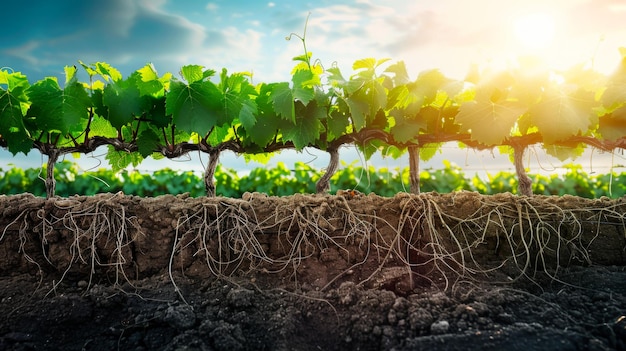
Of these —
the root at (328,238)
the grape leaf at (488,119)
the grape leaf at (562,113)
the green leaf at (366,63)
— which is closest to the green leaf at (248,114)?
the root at (328,238)

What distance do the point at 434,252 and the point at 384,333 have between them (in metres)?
0.68

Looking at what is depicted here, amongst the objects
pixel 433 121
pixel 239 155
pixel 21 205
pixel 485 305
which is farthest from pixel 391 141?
pixel 21 205

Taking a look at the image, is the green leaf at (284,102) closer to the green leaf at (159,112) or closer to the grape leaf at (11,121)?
the green leaf at (159,112)

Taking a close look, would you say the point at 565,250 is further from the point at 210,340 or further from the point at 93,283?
the point at 93,283

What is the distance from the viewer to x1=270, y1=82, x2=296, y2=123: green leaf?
8.75ft

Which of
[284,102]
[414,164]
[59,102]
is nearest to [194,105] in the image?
[284,102]

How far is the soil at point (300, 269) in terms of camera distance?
2.16m

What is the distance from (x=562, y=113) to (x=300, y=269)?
5.56 ft

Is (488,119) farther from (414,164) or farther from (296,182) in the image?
(296,182)

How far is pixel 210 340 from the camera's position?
82.7 inches

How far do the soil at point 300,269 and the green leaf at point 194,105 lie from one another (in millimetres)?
426

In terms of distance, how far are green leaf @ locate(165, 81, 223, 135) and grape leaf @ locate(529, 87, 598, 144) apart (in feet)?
5.91

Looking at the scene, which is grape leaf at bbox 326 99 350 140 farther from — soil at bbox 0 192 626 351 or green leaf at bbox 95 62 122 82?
green leaf at bbox 95 62 122 82

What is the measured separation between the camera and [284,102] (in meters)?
2.67
